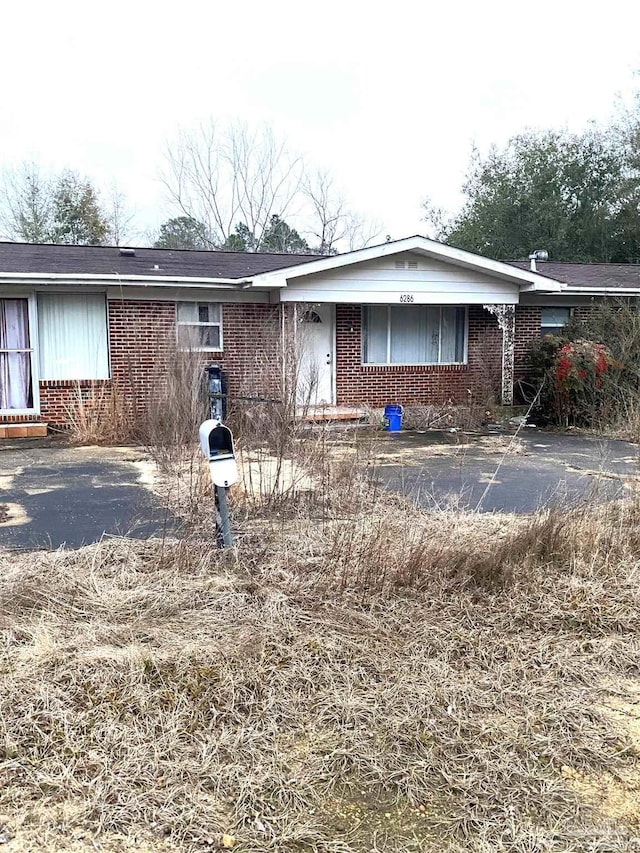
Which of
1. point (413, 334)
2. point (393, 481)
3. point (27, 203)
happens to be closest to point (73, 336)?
point (413, 334)

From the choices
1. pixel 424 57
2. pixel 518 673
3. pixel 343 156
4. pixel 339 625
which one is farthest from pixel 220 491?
pixel 343 156

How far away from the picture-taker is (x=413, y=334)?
48.4 feet

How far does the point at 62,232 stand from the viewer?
30.2 m

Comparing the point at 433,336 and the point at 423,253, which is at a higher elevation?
the point at 423,253

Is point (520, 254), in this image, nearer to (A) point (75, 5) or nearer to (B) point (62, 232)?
(B) point (62, 232)

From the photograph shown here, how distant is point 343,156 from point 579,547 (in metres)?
33.5

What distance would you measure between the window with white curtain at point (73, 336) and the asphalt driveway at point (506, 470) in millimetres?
5378

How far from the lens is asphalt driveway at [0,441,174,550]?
5.50 metres

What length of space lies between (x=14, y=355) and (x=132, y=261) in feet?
9.99

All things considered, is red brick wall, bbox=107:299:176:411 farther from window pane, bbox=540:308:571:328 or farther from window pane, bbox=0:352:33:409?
window pane, bbox=540:308:571:328

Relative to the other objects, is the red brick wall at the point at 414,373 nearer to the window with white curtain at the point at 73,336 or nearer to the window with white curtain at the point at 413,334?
the window with white curtain at the point at 413,334

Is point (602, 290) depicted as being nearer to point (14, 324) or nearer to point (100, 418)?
point (100, 418)

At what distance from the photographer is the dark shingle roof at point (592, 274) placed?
1582cm

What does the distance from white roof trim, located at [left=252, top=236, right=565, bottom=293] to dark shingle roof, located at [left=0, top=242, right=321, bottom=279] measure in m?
0.56
